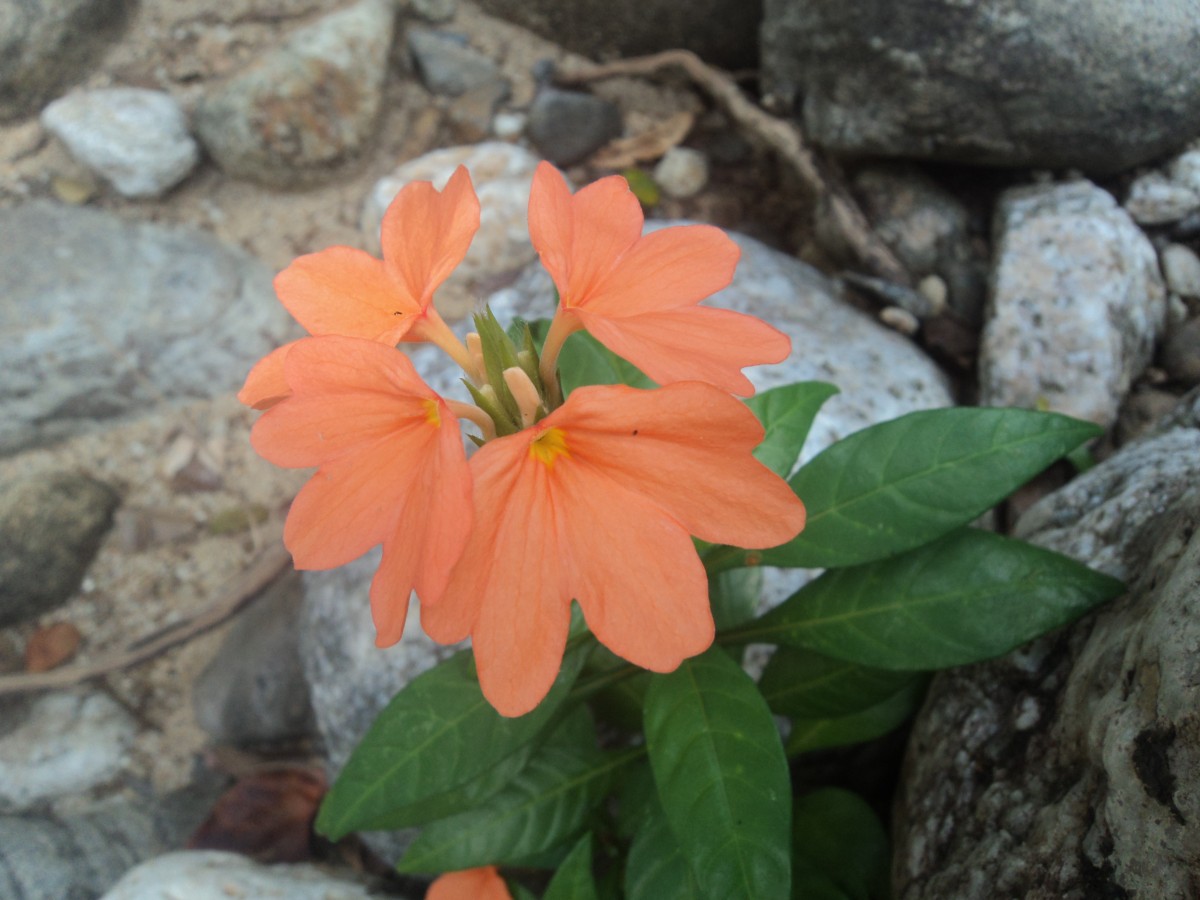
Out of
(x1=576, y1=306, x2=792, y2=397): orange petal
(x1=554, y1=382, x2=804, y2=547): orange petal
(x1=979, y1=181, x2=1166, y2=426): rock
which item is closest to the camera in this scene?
(x1=554, y1=382, x2=804, y2=547): orange petal

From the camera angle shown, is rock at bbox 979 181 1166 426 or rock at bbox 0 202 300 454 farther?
rock at bbox 0 202 300 454

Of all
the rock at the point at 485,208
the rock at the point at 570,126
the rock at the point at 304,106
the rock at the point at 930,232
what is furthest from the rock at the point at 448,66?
the rock at the point at 930,232

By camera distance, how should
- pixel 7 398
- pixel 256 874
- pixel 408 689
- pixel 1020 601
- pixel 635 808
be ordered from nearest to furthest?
pixel 1020 601, pixel 408 689, pixel 635 808, pixel 256 874, pixel 7 398

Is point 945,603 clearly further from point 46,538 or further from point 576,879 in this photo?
point 46,538

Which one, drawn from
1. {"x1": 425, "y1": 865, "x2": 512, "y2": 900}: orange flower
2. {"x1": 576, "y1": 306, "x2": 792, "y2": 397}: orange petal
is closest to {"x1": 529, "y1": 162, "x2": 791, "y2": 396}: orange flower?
{"x1": 576, "y1": 306, "x2": 792, "y2": 397}: orange petal

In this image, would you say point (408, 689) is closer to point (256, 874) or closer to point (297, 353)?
point (297, 353)

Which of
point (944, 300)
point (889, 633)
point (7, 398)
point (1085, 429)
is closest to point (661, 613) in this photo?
point (889, 633)

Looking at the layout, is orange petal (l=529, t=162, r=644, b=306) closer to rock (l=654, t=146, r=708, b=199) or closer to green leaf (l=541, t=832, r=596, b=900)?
green leaf (l=541, t=832, r=596, b=900)

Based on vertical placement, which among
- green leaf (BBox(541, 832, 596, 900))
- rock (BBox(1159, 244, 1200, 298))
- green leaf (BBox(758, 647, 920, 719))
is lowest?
green leaf (BBox(541, 832, 596, 900))
